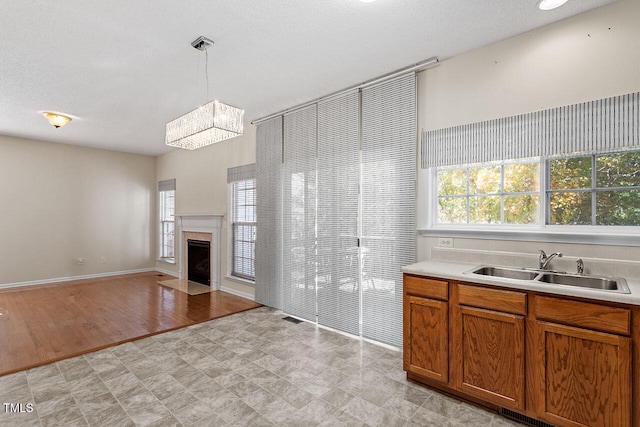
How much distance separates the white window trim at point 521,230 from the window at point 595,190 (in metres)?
0.06

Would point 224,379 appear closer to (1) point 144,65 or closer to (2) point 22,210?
(1) point 144,65

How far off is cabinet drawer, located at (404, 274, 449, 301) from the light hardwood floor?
8.67 ft

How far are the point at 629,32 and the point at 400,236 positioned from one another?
212 cm

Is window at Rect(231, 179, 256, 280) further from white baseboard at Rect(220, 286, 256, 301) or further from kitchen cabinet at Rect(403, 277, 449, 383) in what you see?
kitchen cabinet at Rect(403, 277, 449, 383)

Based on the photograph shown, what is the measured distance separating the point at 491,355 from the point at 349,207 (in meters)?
1.88

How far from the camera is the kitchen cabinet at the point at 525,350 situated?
1.70 meters

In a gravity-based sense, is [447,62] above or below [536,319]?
above

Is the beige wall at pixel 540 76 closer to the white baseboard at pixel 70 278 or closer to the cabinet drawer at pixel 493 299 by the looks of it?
the cabinet drawer at pixel 493 299

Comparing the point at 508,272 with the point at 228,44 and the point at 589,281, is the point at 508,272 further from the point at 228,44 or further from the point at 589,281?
the point at 228,44

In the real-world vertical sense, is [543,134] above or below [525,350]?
above

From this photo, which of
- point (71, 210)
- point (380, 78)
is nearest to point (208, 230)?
point (71, 210)

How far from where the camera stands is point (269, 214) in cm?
448

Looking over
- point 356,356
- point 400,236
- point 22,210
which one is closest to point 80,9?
point 400,236

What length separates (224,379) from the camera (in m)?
2.56
